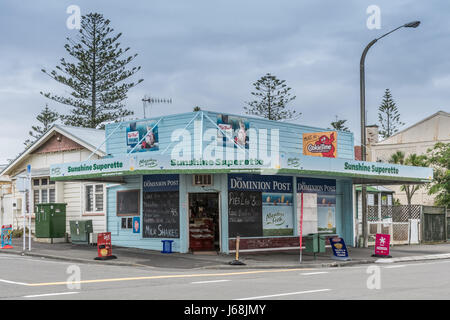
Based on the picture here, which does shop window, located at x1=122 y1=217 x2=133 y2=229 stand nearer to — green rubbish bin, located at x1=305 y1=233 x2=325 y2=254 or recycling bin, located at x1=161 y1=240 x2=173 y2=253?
recycling bin, located at x1=161 y1=240 x2=173 y2=253

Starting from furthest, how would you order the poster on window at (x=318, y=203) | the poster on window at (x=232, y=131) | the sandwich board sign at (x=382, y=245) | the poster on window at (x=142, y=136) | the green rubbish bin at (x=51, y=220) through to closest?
the green rubbish bin at (x=51, y=220)
the poster on window at (x=318, y=203)
the poster on window at (x=142, y=136)
the sandwich board sign at (x=382, y=245)
the poster on window at (x=232, y=131)

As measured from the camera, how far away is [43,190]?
94.9ft

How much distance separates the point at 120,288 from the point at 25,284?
219 centimetres

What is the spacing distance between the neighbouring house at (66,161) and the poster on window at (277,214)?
6848 mm

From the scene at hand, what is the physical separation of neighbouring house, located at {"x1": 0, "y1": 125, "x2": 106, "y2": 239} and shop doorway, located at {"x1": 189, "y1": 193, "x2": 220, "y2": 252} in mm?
4704

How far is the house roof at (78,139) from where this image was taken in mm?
26094

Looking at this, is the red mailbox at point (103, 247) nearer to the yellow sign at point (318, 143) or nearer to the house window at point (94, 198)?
the house window at point (94, 198)

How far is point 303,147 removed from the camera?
25.3 meters

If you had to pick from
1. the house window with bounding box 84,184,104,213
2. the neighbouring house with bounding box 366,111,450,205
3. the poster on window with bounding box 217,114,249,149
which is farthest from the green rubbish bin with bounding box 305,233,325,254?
the neighbouring house with bounding box 366,111,450,205

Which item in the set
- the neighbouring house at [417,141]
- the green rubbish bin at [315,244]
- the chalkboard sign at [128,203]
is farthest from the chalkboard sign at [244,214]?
the neighbouring house at [417,141]

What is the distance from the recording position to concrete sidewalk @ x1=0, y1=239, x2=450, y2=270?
Answer: 19125 mm

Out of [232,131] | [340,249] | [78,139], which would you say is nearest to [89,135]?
[78,139]
